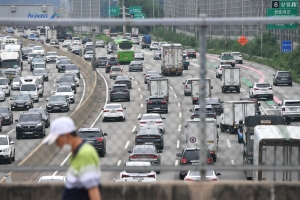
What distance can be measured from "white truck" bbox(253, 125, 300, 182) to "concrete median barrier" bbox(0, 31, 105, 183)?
6456 millimetres

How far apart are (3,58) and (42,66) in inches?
242

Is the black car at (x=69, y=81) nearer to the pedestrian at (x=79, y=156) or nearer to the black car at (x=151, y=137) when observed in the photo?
the black car at (x=151, y=137)

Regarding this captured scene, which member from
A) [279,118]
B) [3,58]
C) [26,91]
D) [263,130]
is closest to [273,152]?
[263,130]

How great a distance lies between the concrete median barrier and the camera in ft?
62.0

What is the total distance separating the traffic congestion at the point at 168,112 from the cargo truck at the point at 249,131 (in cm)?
4

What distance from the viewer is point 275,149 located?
2464 centimetres

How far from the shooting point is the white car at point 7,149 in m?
25.2

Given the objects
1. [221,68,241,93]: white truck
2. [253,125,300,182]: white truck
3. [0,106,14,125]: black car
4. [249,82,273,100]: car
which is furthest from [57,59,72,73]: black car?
[221,68,241,93]: white truck

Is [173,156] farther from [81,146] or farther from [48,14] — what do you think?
[48,14]

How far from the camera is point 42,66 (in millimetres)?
86000

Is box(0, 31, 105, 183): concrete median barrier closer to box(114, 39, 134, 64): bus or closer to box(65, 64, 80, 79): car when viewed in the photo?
box(65, 64, 80, 79): car

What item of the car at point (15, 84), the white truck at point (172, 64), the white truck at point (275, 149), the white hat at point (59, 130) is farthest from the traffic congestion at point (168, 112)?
the white hat at point (59, 130)

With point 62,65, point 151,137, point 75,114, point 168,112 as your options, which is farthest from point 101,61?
point 168,112

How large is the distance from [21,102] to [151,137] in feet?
70.1
